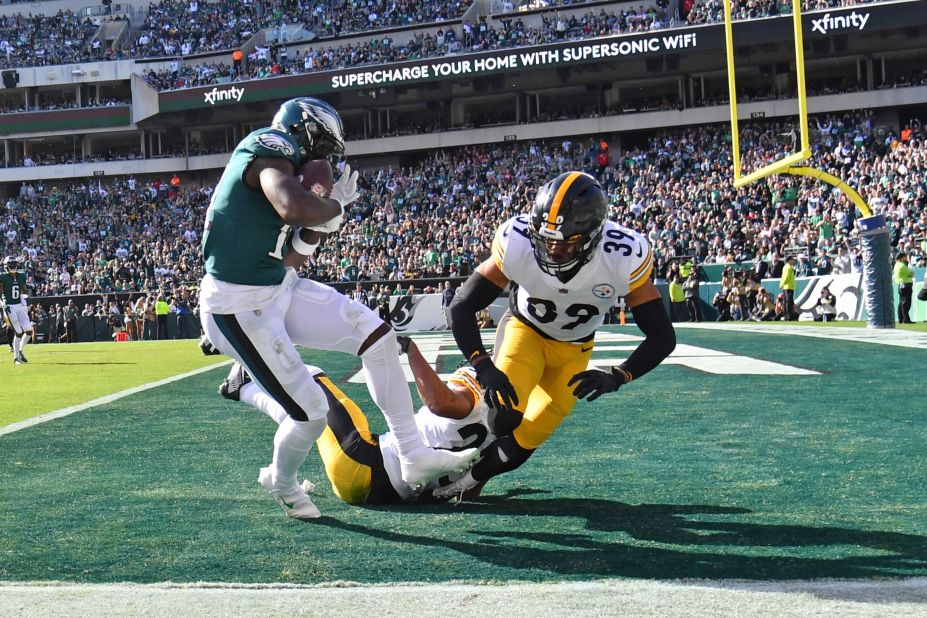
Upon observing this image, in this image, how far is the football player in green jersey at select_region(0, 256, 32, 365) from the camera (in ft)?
52.8

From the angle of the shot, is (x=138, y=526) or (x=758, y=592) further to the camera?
(x=138, y=526)

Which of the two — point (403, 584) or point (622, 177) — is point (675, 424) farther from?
point (622, 177)

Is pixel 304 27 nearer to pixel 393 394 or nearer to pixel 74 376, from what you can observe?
pixel 74 376

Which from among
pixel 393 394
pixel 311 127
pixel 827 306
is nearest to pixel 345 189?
Result: pixel 311 127

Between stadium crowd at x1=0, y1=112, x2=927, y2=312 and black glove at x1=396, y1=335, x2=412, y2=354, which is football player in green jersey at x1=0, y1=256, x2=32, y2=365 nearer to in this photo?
stadium crowd at x1=0, y1=112, x2=927, y2=312

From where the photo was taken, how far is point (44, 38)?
5056cm

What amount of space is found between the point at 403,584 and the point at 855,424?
13.8 ft

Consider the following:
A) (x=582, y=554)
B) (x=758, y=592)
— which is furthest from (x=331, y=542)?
(x=758, y=592)

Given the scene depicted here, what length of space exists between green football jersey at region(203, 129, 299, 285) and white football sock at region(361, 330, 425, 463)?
0.55 meters

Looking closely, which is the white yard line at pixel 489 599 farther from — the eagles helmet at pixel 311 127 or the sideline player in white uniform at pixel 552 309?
the eagles helmet at pixel 311 127

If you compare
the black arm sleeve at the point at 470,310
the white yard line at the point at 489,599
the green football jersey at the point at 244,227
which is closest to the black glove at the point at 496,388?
the black arm sleeve at the point at 470,310

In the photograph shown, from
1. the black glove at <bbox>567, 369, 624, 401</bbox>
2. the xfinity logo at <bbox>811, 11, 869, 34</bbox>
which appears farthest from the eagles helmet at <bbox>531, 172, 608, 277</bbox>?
the xfinity logo at <bbox>811, 11, 869, 34</bbox>

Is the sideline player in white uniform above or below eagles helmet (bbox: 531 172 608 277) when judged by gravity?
below

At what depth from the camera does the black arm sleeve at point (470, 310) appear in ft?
15.0
